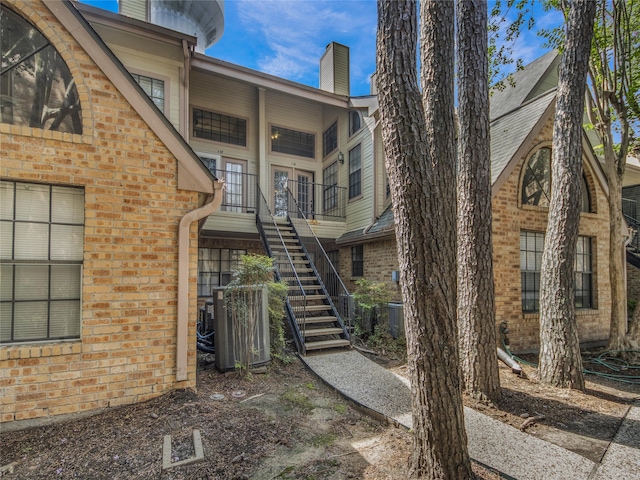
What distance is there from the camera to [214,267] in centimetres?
1045

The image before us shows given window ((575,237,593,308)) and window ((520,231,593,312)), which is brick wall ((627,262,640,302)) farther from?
window ((520,231,593,312))

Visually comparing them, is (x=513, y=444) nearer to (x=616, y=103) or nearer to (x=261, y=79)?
(x=616, y=103)

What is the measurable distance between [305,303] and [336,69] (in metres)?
8.97

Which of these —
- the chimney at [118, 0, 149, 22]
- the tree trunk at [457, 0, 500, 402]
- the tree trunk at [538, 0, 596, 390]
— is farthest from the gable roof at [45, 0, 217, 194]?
the chimney at [118, 0, 149, 22]

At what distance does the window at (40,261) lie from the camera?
3500 millimetres

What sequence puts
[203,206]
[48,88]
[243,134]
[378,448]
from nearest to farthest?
[378,448] < [48,88] < [203,206] < [243,134]

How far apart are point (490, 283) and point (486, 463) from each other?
7.50 feet

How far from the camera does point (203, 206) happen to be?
4328mm

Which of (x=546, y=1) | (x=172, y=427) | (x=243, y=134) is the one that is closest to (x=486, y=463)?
(x=172, y=427)

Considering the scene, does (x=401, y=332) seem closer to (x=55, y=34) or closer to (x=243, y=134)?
(x=55, y=34)

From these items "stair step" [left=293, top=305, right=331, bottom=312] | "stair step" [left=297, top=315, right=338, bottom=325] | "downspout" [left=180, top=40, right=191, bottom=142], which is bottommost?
"stair step" [left=297, top=315, right=338, bottom=325]

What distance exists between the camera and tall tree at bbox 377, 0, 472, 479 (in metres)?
2.62

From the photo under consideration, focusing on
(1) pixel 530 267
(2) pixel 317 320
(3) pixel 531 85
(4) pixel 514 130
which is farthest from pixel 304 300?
(3) pixel 531 85

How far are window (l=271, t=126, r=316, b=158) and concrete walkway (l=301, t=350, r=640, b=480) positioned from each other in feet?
27.9
